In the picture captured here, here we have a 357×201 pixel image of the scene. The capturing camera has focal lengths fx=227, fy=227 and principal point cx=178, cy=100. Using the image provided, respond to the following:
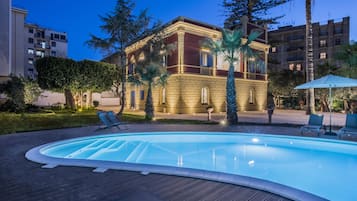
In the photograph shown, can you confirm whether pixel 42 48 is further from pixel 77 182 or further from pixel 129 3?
pixel 77 182

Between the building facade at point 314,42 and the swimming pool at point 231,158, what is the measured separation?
37047mm

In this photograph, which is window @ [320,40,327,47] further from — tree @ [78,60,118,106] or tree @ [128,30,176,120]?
tree @ [78,60,118,106]

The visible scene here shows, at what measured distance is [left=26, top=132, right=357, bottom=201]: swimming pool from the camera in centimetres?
423

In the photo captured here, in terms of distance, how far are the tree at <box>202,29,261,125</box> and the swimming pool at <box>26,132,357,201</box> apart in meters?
3.41

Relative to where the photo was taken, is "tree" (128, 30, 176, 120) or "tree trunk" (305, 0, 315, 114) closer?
"tree" (128, 30, 176, 120)

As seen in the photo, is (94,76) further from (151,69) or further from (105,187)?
(105,187)

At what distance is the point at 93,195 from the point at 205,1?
315 ft

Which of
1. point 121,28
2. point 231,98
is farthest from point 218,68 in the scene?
point 121,28

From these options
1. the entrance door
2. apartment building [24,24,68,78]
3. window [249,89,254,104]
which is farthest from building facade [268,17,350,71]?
apartment building [24,24,68,78]

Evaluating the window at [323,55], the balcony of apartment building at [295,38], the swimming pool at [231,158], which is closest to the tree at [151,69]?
the swimming pool at [231,158]

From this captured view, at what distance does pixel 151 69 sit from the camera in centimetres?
1407

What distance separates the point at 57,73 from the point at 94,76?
2.95 metres

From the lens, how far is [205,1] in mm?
89562

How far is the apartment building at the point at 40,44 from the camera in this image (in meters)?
48.2
